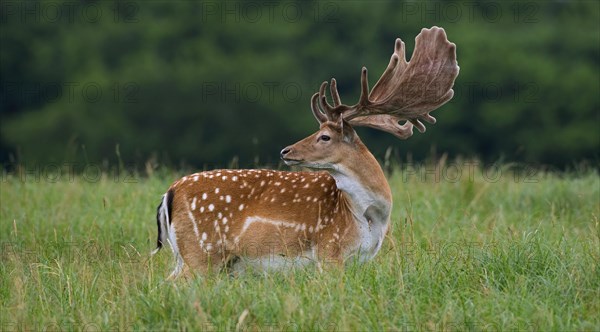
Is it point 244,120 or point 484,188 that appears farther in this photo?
point 244,120

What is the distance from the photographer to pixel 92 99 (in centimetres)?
3528

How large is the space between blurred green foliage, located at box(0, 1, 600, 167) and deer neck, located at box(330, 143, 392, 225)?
70.3ft

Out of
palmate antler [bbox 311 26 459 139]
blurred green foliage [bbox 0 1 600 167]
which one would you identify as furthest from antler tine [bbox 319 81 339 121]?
blurred green foliage [bbox 0 1 600 167]

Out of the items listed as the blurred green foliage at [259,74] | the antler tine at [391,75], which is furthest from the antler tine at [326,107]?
the blurred green foliage at [259,74]

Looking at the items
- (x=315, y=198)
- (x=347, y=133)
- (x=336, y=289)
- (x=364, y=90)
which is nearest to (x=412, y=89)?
(x=364, y=90)

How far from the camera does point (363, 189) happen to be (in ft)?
22.2

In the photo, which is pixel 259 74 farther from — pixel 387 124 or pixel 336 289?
pixel 336 289

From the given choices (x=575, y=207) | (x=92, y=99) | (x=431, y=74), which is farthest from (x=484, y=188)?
(x=92, y=99)

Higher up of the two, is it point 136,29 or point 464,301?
point 464,301

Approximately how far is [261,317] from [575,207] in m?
4.55

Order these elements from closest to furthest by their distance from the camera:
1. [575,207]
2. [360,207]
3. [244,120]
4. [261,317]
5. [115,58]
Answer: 1. [261,317]
2. [360,207]
3. [575,207]
4. [244,120]
5. [115,58]

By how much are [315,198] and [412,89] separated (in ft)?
3.09

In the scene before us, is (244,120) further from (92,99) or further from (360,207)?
(360,207)

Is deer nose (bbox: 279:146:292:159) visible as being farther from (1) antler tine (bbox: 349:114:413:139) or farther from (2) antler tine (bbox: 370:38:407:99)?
(2) antler tine (bbox: 370:38:407:99)
